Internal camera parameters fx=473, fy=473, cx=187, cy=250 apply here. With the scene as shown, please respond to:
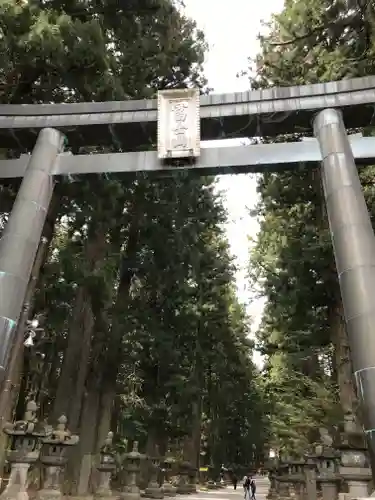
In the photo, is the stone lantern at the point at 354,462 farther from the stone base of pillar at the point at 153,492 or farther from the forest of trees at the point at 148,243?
the stone base of pillar at the point at 153,492

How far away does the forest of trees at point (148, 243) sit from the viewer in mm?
9438

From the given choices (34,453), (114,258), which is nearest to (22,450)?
(34,453)

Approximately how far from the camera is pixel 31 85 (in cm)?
988

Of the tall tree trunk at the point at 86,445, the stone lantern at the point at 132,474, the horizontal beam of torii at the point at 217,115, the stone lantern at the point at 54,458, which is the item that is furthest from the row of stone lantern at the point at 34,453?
the horizontal beam of torii at the point at 217,115

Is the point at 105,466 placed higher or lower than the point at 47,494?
higher

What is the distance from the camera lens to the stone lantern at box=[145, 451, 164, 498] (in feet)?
52.9

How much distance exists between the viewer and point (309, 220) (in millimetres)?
13570

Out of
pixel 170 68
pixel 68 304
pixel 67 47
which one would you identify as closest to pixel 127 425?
pixel 68 304

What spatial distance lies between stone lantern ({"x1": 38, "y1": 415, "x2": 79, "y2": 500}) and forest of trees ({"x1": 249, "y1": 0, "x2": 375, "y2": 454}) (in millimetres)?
5765

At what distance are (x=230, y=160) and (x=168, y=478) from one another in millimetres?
18538

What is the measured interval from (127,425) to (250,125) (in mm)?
15301

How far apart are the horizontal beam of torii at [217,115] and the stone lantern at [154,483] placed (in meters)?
12.9

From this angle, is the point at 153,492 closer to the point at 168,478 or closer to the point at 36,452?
the point at 168,478

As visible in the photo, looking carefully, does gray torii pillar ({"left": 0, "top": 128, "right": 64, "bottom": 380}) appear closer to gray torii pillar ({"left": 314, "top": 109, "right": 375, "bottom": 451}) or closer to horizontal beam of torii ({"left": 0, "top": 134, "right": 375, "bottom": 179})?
horizontal beam of torii ({"left": 0, "top": 134, "right": 375, "bottom": 179})
